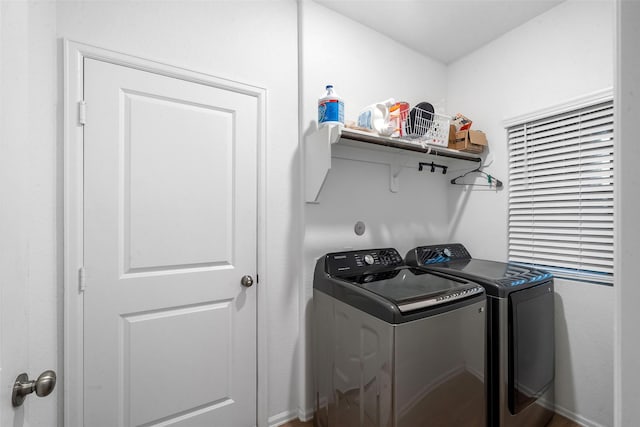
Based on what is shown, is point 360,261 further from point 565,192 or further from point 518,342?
point 565,192

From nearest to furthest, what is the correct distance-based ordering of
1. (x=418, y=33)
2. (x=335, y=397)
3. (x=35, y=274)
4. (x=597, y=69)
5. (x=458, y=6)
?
1. (x=35, y=274)
2. (x=335, y=397)
3. (x=597, y=69)
4. (x=458, y=6)
5. (x=418, y=33)

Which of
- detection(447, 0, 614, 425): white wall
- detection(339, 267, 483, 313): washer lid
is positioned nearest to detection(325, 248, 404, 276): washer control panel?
detection(339, 267, 483, 313): washer lid

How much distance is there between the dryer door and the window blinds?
283mm

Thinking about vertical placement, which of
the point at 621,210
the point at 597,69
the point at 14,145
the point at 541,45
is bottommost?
the point at 621,210

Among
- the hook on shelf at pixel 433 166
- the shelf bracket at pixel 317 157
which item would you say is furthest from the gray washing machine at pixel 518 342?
the shelf bracket at pixel 317 157

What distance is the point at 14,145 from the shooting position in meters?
0.56

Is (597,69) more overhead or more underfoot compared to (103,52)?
more overhead

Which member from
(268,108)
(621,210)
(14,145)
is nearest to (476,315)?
(621,210)

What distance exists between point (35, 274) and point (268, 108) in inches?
54.2

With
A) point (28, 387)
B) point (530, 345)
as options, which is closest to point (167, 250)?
point (28, 387)

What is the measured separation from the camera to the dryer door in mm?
1505

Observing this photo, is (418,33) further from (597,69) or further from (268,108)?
(268,108)

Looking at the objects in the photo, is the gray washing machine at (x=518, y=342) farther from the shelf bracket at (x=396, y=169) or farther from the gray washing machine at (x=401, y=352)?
the shelf bracket at (x=396, y=169)

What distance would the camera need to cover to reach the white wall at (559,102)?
1680 mm
